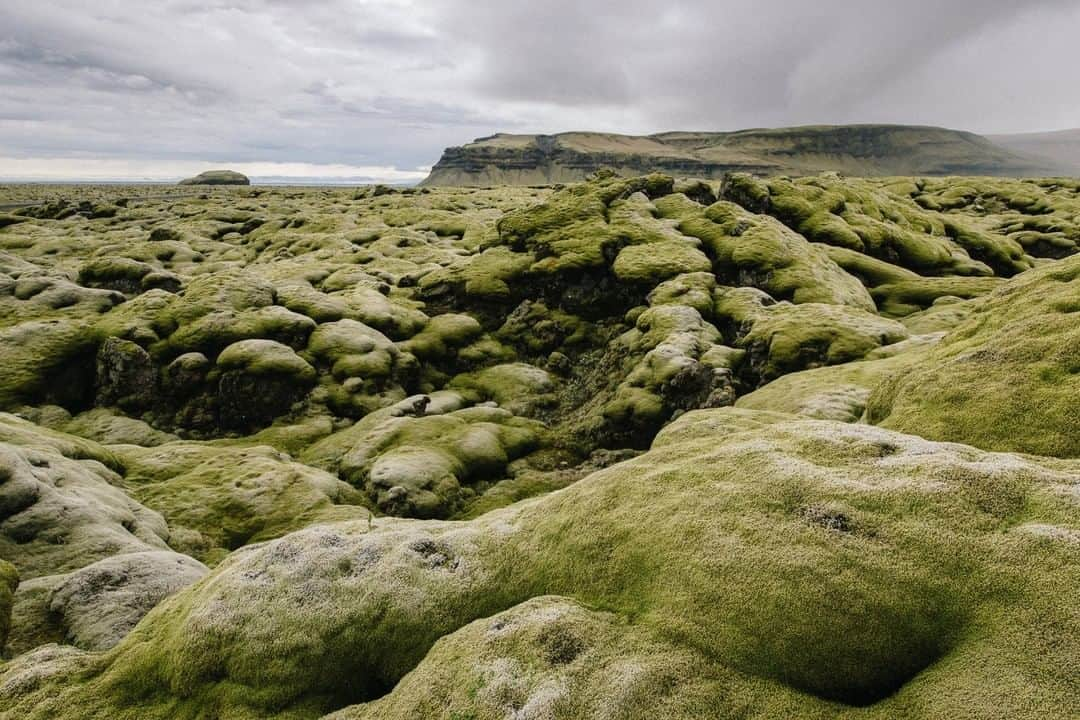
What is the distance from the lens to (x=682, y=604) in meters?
12.1


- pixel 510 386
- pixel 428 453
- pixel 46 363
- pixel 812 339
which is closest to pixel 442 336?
pixel 510 386

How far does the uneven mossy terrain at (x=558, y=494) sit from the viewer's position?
421 inches

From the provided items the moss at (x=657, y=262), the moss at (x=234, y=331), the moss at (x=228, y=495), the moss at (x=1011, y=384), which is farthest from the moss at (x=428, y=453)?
the moss at (x=1011, y=384)

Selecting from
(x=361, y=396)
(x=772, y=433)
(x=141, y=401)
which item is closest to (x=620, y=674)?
(x=772, y=433)

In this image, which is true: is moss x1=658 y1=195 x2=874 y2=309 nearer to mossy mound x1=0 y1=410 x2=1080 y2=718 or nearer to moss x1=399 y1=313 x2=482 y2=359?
moss x1=399 y1=313 x2=482 y2=359

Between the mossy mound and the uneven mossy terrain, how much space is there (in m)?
0.06

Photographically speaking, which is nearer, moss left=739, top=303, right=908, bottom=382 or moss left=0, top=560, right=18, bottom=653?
moss left=0, top=560, right=18, bottom=653

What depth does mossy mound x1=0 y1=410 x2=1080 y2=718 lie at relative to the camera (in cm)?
1020

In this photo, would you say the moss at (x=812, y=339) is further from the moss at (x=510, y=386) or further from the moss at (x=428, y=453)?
the moss at (x=428, y=453)

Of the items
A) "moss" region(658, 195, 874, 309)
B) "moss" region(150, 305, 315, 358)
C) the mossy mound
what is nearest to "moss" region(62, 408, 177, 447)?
"moss" region(150, 305, 315, 358)

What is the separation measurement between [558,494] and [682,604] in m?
6.04

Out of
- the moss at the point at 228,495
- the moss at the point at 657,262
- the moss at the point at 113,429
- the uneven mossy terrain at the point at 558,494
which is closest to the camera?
the uneven mossy terrain at the point at 558,494

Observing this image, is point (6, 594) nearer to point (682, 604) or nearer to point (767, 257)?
point (682, 604)

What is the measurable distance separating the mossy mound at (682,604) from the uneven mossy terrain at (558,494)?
0.06 meters
